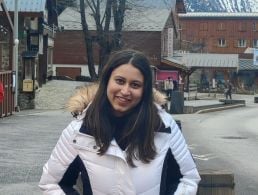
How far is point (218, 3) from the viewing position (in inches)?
4786

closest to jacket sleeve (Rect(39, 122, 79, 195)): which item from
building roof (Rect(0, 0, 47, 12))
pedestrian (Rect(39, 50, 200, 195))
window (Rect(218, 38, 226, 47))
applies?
pedestrian (Rect(39, 50, 200, 195))

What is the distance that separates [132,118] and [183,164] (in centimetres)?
38

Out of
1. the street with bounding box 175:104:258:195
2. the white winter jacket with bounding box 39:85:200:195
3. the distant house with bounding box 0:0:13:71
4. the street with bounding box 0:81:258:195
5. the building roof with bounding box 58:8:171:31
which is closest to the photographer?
the white winter jacket with bounding box 39:85:200:195

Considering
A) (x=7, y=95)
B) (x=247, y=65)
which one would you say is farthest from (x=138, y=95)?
(x=247, y=65)

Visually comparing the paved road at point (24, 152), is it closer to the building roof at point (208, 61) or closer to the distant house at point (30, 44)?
the distant house at point (30, 44)

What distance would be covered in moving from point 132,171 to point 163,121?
338 mm

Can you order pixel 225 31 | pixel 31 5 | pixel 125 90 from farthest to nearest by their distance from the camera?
1. pixel 225 31
2. pixel 31 5
3. pixel 125 90

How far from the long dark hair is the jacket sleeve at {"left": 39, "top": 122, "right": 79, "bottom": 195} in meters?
0.13

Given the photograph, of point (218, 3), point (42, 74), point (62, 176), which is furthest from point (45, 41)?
point (218, 3)

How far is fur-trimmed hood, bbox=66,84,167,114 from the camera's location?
3.76 meters

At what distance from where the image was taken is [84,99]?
3.81 meters

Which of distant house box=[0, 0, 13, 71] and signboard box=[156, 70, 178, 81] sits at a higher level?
distant house box=[0, 0, 13, 71]

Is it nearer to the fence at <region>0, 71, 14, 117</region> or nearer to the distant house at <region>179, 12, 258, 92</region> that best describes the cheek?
the fence at <region>0, 71, 14, 117</region>

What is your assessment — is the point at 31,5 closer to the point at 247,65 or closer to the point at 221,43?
the point at 247,65
